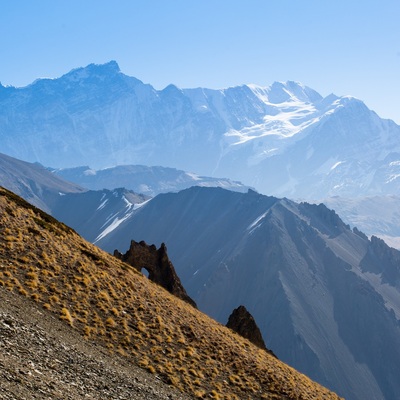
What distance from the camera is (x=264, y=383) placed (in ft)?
138

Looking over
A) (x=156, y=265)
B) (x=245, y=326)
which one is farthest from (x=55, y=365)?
(x=156, y=265)

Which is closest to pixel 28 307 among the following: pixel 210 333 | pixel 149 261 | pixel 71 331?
pixel 71 331

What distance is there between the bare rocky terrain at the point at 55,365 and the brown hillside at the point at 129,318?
1320mm

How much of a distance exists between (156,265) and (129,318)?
34.8 metres

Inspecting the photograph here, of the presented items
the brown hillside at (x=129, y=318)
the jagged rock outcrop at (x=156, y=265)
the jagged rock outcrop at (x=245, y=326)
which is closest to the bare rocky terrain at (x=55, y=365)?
Answer: the brown hillside at (x=129, y=318)

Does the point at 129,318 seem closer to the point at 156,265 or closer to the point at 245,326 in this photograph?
the point at 245,326

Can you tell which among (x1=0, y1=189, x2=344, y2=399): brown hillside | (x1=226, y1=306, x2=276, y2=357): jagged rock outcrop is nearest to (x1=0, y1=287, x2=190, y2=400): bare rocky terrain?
(x1=0, y1=189, x2=344, y2=399): brown hillside

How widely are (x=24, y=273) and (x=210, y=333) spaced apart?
15.3 m

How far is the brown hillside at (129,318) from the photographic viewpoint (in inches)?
1513

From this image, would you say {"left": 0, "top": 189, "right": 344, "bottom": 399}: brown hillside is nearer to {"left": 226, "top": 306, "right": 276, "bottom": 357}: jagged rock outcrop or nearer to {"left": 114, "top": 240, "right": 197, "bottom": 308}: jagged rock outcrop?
{"left": 226, "top": 306, "right": 276, "bottom": 357}: jagged rock outcrop

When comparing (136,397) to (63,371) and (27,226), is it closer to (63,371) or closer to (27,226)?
(63,371)

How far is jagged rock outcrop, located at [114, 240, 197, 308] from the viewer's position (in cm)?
7406

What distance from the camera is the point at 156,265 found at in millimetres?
77188

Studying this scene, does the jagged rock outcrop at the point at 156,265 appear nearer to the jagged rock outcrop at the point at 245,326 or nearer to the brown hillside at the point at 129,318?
the jagged rock outcrop at the point at 245,326
